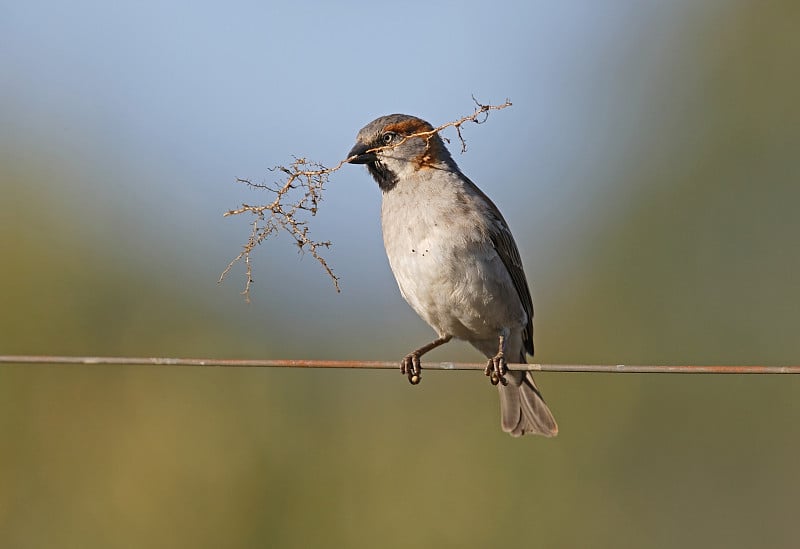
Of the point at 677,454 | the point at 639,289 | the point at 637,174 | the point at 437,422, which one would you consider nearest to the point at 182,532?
the point at 437,422

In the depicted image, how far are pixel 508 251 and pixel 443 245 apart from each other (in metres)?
0.49

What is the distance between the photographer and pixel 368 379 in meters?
12.4

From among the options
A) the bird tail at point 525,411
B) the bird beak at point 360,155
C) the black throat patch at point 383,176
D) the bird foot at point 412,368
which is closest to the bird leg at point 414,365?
the bird foot at point 412,368

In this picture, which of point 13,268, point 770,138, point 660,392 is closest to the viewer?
point 13,268

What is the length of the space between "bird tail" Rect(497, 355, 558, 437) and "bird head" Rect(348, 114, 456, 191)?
135 cm

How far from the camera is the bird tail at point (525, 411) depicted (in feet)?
21.4

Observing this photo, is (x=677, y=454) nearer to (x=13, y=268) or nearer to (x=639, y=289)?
(x=639, y=289)

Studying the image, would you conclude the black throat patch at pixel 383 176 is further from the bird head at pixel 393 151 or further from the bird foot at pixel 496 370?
the bird foot at pixel 496 370

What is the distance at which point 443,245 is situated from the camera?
5.56m

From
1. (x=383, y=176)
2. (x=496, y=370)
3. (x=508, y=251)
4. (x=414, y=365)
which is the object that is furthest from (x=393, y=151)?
(x=496, y=370)

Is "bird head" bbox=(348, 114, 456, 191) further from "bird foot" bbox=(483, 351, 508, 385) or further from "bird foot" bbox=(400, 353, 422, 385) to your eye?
"bird foot" bbox=(483, 351, 508, 385)

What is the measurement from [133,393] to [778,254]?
767cm

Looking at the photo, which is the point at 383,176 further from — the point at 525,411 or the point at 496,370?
the point at 525,411

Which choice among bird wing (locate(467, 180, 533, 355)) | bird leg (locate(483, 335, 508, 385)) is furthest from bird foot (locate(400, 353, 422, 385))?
bird wing (locate(467, 180, 533, 355))
